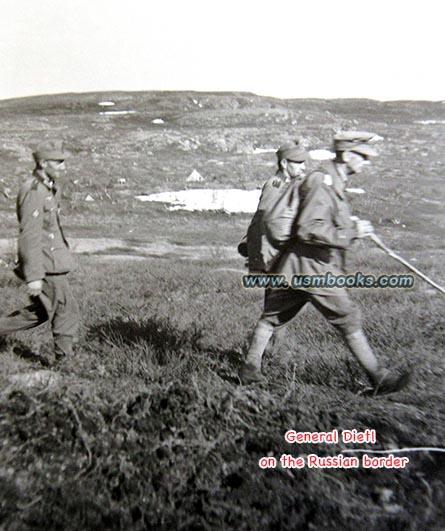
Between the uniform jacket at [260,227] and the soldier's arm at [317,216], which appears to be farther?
the uniform jacket at [260,227]

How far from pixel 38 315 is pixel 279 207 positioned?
1.65m

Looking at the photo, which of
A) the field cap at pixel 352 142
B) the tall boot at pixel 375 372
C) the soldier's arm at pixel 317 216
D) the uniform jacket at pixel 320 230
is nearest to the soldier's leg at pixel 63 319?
the uniform jacket at pixel 320 230

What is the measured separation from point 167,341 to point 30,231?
44.5 inches

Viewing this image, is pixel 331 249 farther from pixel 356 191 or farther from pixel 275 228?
pixel 356 191

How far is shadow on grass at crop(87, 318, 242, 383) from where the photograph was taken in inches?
136

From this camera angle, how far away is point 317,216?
299 centimetres

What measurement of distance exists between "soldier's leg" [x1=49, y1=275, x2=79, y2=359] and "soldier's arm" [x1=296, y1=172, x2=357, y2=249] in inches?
58.6

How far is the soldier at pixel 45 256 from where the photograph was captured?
3.26m

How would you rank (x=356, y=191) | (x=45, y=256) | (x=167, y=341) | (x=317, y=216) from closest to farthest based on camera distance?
(x=317, y=216), (x=45, y=256), (x=167, y=341), (x=356, y=191)

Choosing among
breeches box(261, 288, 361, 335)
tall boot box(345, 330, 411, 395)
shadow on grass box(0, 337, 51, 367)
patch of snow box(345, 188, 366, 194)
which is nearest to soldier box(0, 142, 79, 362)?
shadow on grass box(0, 337, 51, 367)

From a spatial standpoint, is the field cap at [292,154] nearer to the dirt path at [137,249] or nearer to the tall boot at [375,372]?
the tall boot at [375,372]

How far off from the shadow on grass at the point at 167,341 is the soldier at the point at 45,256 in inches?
12.5

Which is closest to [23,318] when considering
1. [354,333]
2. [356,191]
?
[354,333]

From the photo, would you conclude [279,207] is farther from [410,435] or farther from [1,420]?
[1,420]
